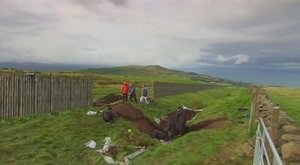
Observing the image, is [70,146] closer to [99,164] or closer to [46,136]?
[46,136]

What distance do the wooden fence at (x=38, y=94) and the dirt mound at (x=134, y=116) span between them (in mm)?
4694

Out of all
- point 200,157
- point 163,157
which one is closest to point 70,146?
point 163,157

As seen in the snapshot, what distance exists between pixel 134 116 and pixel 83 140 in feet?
19.0

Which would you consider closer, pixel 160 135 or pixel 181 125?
pixel 160 135

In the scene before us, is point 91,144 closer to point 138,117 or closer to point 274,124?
point 138,117

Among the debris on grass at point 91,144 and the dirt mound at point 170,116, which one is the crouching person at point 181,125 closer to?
the dirt mound at point 170,116

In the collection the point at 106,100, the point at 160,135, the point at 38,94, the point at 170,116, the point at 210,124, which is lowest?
the point at 160,135

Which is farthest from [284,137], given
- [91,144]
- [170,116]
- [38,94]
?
[38,94]

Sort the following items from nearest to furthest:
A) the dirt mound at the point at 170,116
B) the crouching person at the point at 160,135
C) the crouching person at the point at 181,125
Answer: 1. the crouching person at the point at 160,135
2. the crouching person at the point at 181,125
3. the dirt mound at the point at 170,116

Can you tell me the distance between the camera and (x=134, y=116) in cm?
2758

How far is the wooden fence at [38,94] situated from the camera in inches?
1042

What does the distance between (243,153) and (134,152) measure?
209 inches

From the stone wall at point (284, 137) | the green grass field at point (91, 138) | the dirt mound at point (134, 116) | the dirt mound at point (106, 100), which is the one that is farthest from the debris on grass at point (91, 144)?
the dirt mound at point (106, 100)

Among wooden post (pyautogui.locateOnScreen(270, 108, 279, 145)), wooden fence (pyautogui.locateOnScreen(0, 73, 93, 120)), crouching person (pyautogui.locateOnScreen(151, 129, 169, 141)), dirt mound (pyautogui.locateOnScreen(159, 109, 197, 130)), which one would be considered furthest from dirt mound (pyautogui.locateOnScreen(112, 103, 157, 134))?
wooden post (pyautogui.locateOnScreen(270, 108, 279, 145))
